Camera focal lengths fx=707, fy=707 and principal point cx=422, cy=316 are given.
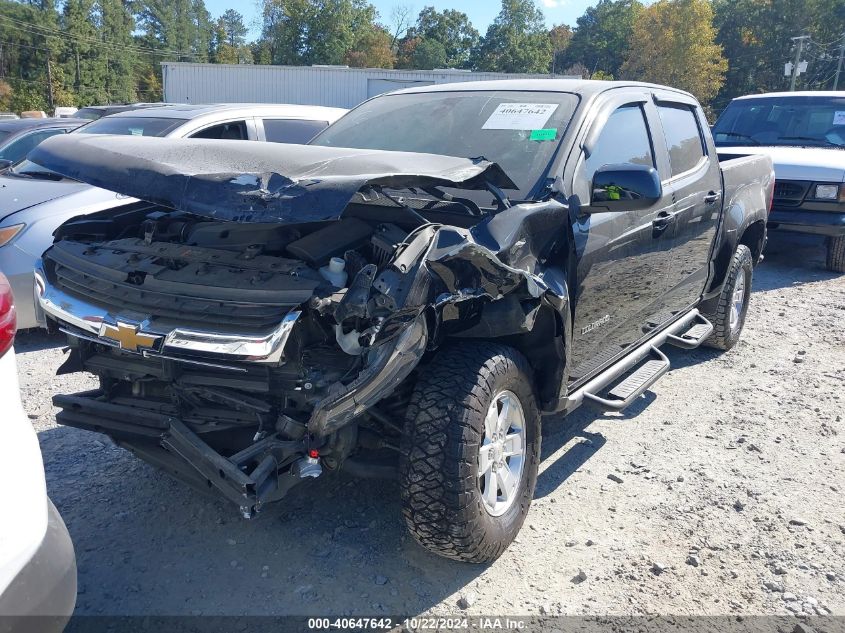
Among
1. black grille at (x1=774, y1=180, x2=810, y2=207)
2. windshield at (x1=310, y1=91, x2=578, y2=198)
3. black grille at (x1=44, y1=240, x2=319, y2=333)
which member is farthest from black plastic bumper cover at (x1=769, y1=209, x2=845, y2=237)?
black grille at (x1=44, y1=240, x2=319, y2=333)

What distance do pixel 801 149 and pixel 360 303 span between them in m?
8.99

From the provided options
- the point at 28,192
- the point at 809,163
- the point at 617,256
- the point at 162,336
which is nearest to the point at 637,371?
the point at 617,256

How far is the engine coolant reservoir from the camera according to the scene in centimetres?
262

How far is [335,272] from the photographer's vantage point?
264cm

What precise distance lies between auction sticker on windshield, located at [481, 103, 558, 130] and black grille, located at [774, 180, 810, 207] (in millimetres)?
6307

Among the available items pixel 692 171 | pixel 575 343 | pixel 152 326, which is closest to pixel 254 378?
pixel 152 326

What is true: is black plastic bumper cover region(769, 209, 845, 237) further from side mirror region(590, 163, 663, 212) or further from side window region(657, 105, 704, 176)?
side mirror region(590, 163, 663, 212)

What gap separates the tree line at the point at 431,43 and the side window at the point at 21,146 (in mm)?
43490

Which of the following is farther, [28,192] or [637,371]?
[28,192]

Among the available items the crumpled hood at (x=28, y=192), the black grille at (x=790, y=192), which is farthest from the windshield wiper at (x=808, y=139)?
the crumpled hood at (x=28, y=192)

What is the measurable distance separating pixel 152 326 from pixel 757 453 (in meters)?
3.46

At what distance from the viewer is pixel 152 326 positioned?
2.59m

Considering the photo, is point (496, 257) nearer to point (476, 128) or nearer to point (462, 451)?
point (462, 451)

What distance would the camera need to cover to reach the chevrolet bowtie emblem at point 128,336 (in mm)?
2559
